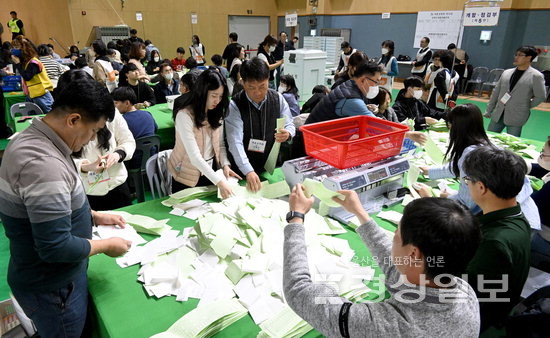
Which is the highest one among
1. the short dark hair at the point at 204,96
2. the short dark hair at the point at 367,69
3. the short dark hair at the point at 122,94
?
the short dark hair at the point at 367,69

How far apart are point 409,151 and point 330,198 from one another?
1.39m

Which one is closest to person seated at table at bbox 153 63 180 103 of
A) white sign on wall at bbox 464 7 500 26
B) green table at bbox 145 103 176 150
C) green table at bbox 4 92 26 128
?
green table at bbox 145 103 176 150

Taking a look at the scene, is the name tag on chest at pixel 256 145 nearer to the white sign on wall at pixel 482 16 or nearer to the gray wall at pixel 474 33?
the white sign on wall at pixel 482 16

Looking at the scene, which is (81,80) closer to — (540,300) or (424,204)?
(424,204)

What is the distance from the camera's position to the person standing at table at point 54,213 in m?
1.00

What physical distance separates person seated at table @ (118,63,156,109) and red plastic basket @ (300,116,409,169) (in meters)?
3.31

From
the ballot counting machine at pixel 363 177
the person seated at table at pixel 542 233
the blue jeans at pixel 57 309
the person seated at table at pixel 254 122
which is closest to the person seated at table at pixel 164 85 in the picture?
the person seated at table at pixel 254 122

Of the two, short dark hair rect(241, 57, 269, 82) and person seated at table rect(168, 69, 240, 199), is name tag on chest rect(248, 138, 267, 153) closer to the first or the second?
person seated at table rect(168, 69, 240, 199)

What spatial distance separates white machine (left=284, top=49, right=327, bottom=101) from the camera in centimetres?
653

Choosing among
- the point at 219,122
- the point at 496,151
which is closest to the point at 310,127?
the point at 219,122

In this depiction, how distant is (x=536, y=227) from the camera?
1867 mm

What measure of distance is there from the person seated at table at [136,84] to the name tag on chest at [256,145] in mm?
2965

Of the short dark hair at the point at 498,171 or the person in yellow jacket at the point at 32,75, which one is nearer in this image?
the short dark hair at the point at 498,171

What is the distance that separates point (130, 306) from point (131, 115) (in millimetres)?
2386
